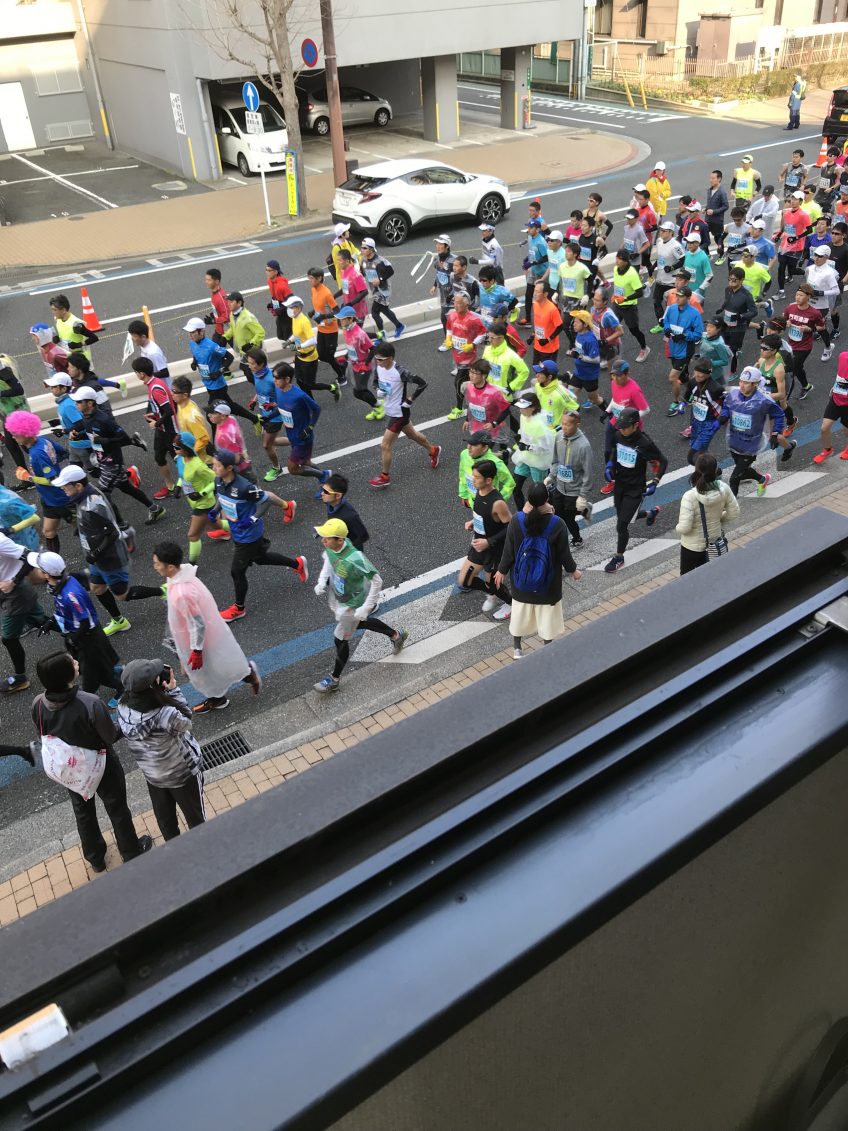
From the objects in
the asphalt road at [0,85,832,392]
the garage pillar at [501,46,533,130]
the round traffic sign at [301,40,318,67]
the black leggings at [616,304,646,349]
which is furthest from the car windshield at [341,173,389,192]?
the garage pillar at [501,46,533,130]

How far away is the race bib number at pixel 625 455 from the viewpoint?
26.3ft

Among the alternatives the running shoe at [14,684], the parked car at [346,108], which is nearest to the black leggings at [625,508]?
the running shoe at [14,684]

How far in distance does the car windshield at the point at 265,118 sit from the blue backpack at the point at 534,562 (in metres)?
23.8

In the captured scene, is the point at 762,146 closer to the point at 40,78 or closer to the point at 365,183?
the point at 365,183

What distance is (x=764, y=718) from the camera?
1790 mm

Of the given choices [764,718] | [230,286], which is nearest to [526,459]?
[764,718]

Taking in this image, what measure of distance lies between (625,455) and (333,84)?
57.8 feet

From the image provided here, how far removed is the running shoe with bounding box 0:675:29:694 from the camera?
295 inches

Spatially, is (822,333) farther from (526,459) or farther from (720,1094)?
(720,1094)

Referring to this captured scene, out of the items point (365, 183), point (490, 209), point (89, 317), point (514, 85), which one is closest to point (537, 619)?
point (89, 317)

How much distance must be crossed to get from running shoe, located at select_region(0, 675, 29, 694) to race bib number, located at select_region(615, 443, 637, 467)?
550 centimetres

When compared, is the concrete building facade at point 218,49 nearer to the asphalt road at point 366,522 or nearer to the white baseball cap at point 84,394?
the asphalt road at point 366,522

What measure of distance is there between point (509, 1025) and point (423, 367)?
501 inches

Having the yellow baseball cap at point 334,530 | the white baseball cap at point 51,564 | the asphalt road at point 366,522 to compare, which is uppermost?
the white baseball cap at point 51,564
